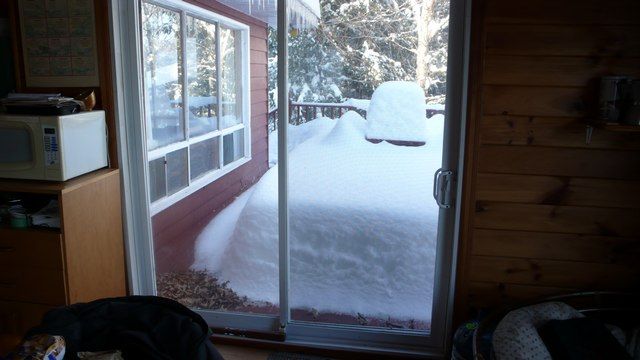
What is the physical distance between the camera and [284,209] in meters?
2.54

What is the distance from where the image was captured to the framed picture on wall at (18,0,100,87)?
2.42m

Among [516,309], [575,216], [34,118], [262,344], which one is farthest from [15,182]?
[575,216]

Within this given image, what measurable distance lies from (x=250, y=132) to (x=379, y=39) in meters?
1.00

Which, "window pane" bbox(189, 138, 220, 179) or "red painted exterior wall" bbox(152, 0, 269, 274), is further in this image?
"window pane" bbox(189, 138, 220, 179)

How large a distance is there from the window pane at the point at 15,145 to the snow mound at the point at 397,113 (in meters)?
1.56

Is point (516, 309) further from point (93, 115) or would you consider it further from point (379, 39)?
point (93, 115)

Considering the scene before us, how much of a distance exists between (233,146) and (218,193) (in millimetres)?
388

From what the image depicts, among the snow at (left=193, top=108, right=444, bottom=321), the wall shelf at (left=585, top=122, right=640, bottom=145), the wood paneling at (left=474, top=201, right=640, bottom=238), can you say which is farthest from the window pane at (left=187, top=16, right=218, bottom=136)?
the wall shelf at (left=585, top=122, right=640, bottom=145)

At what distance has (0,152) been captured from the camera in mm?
2199

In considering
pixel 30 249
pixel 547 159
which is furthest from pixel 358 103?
pixel 30 249

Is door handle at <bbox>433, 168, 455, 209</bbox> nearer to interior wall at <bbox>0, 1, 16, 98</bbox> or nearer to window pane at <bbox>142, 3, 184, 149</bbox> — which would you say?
window pane at <bbox>142, 3, 184, 149</bbox>

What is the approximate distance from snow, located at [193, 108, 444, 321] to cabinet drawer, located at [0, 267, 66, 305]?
3.04 feet

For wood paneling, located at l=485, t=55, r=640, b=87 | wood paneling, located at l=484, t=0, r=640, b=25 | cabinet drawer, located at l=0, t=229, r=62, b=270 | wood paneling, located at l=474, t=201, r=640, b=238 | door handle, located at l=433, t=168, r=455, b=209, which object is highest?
wood paneling, located at l=484, t=0, r=640, b=25

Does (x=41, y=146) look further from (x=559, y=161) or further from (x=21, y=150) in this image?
(x=559, y=161)
